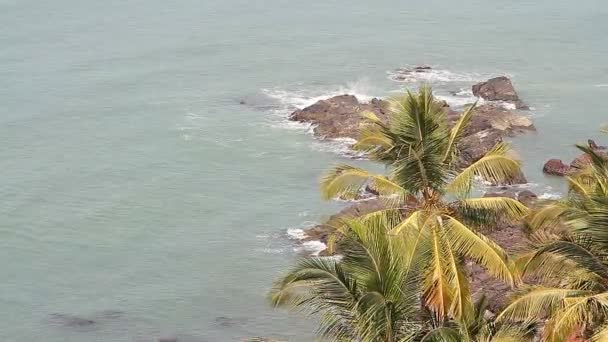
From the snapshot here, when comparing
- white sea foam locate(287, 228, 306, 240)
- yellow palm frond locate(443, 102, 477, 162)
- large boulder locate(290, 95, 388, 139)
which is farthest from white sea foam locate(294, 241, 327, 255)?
yellow palm frond locate(443, 102, 477, 162)

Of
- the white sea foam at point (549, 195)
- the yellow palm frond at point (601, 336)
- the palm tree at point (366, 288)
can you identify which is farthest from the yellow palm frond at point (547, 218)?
the white sea foam at point (549, 195)

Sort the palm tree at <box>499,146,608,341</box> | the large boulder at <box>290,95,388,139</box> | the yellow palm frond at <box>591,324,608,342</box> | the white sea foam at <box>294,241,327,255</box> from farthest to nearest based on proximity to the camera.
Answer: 1. the large boulder at <box>290,95,388,139</box>
2. the white sea foam at <box>294,241,327,255</box>
3. the palm tree at <box>499,146,608,341</box>
4. the yellow palm frond at <box>591,324,608,342</box>

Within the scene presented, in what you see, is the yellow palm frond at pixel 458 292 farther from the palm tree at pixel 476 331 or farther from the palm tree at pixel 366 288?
the palm tree at pixel 366 288

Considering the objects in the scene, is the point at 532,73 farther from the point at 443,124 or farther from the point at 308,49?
the point at 443,124

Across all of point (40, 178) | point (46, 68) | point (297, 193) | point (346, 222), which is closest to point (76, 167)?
point (40, 178)

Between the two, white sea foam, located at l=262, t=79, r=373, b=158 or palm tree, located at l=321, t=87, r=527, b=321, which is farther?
white sea foam, located at l=262, t=79, r=373, b=158

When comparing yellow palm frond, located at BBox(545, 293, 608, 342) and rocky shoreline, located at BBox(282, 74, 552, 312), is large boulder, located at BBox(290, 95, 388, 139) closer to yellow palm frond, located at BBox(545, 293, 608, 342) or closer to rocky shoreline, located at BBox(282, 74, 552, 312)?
rocky shoreline, located at BBox(282, 74, 552, 312)

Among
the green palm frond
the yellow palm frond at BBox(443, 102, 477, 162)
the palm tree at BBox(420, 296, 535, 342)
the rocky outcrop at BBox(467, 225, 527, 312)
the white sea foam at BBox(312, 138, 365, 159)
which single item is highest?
the yellow palm frond at BBox(443, 102, 477, 162)

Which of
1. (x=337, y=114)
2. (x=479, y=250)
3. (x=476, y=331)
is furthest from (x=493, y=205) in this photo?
(x=337, y=114)

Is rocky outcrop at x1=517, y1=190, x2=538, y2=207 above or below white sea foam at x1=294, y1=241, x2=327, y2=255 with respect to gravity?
above
